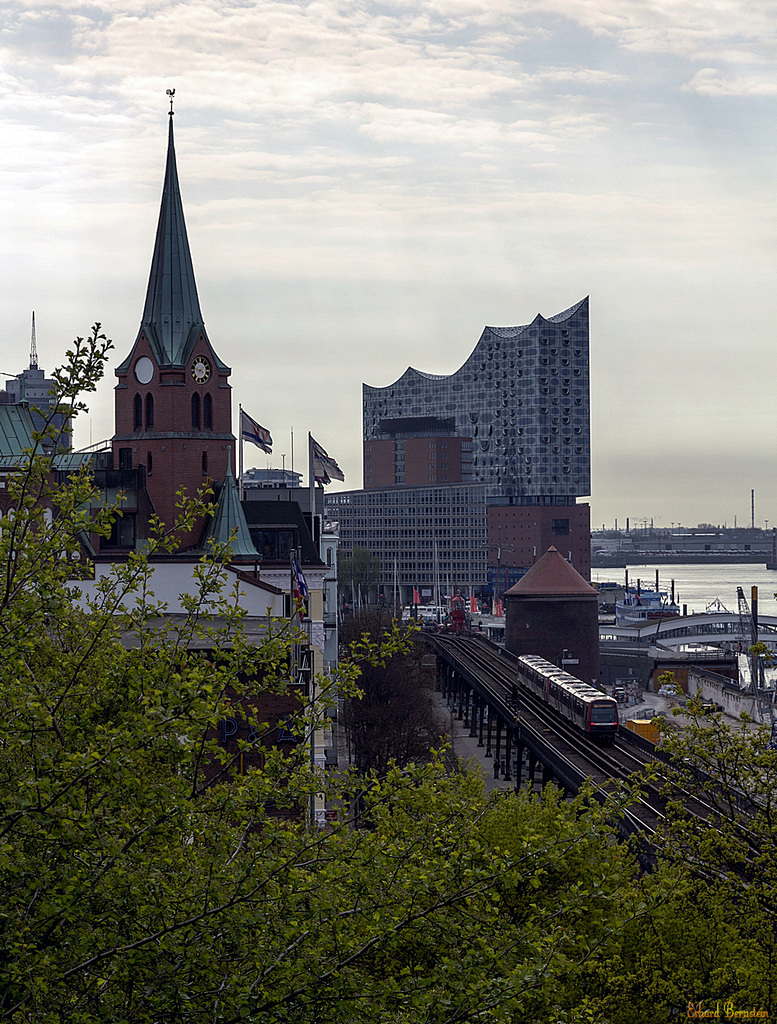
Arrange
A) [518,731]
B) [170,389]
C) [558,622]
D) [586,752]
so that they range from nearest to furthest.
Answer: [586,752], [170,389], [518,731], [558,622]

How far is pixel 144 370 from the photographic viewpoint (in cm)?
6806

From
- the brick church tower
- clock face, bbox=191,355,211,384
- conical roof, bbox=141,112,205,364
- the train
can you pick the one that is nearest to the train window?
the train

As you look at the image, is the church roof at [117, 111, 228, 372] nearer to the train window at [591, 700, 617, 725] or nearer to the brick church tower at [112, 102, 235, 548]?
the brick church tower at [112, 102, 235, 548]

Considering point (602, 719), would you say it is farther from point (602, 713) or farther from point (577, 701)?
point (577, 701)

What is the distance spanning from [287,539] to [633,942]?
46.2 m

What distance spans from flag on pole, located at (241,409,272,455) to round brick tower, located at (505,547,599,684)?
1703 inches

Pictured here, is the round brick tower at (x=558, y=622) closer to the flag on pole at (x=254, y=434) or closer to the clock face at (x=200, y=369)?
the flag on pole at (x=254, y=434)

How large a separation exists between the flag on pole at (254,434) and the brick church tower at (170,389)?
2065 mm

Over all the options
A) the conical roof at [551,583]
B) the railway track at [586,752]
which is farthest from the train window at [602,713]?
the conical roof at [551,583]

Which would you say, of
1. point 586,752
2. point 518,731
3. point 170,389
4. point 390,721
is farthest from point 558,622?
point 170,389

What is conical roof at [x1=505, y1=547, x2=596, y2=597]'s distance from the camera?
109625 millimetres

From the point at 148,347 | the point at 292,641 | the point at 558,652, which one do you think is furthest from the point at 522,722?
the point at 292,641

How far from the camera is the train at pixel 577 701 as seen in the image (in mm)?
63875

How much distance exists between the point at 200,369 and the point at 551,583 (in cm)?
5039
